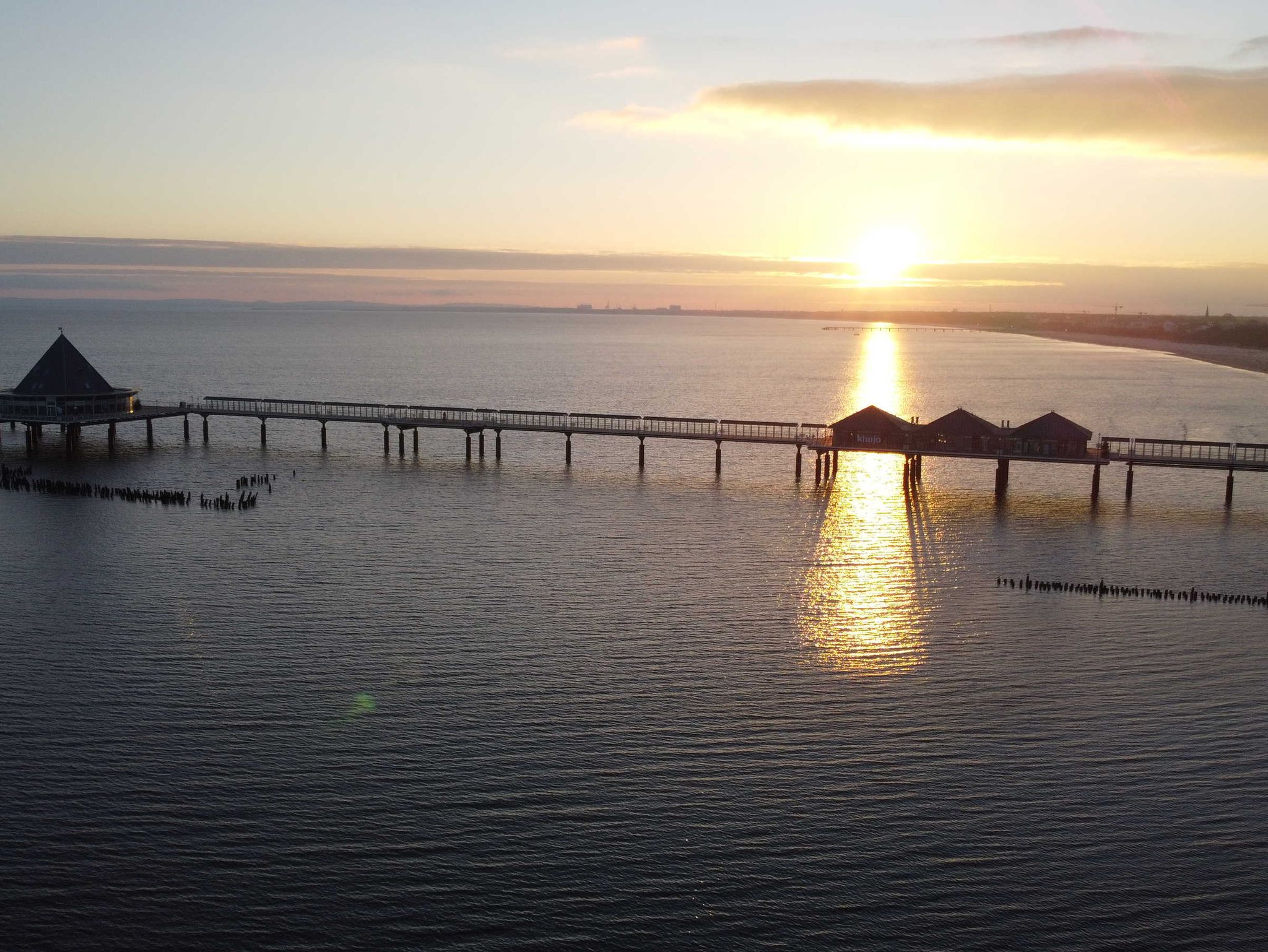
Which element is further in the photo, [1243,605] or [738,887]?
[1243,605]

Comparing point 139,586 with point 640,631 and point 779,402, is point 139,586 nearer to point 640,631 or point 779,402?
point 640,631

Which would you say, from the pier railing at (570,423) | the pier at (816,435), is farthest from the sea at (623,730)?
the pier railing at (570,423)

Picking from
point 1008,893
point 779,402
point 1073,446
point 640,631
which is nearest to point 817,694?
point 640,631

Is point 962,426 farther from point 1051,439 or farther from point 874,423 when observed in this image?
point 874,423

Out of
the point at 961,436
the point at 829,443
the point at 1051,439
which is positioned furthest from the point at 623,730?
the point at 1051,439

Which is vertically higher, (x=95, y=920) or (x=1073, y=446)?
(x=1073, y=446)

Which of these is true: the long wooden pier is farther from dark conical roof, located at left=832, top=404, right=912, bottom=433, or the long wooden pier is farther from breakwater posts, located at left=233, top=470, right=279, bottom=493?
breakwater posts, located at left=233, top=470, right=279, bottom=493

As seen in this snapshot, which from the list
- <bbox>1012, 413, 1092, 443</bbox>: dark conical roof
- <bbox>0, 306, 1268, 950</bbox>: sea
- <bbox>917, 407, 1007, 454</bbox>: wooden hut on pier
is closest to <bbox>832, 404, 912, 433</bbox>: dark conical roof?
<bbox>917, 407, 1007, 454</bbox>: wooden hut on pier
